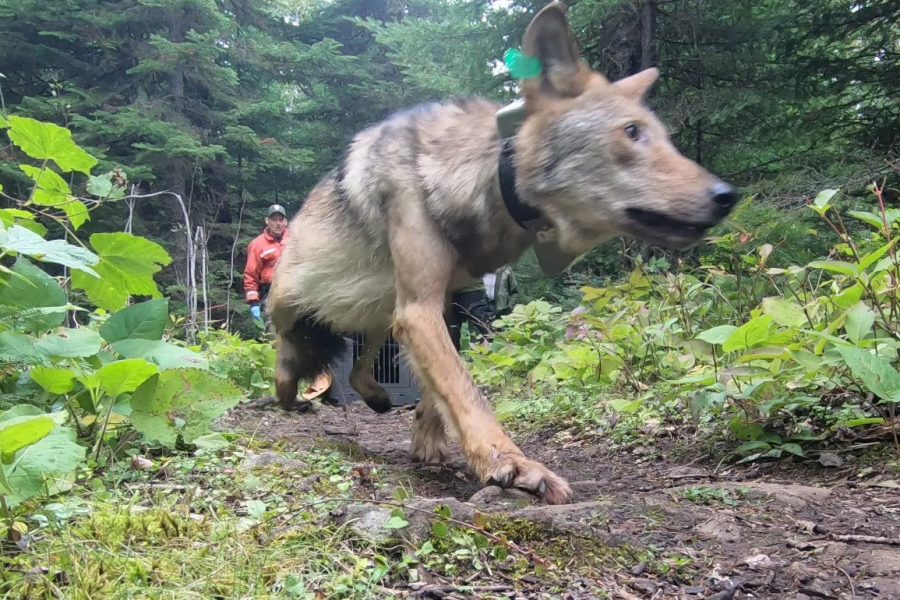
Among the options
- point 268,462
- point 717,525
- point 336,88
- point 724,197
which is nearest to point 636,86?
point 724,197

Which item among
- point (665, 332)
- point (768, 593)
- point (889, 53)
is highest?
point (889, 53)

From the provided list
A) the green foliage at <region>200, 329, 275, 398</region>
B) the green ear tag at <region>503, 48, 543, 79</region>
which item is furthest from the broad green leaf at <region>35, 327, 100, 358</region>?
the green foliage at <region>200, 329, 275, 398</region>

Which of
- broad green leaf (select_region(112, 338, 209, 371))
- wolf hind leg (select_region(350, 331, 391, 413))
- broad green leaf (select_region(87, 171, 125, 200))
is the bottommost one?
wolf hind leg (select_region(350, 331, 391, 413))

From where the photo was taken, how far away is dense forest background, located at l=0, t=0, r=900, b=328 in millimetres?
7602

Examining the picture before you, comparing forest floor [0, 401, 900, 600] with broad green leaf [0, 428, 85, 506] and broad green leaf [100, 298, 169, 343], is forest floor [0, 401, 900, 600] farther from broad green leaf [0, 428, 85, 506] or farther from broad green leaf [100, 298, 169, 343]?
broad green leaf [100, 298, 169, 343]

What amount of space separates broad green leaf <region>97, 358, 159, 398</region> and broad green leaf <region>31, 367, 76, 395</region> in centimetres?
12

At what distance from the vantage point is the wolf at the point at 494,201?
235cm

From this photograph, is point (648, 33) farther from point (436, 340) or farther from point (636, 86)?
point (436, 340)

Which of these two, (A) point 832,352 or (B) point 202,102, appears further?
(B) point 202,102

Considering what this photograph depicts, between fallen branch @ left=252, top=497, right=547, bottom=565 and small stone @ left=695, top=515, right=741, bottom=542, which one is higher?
fallen branch @ left=252, top=497, right=547, bottom=565

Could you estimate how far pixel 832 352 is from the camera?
239 cm

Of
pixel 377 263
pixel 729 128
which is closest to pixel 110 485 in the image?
pixel 377 263

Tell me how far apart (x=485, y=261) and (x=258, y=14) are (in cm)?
1868

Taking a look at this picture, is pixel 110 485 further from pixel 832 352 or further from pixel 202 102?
pixel 202 102
